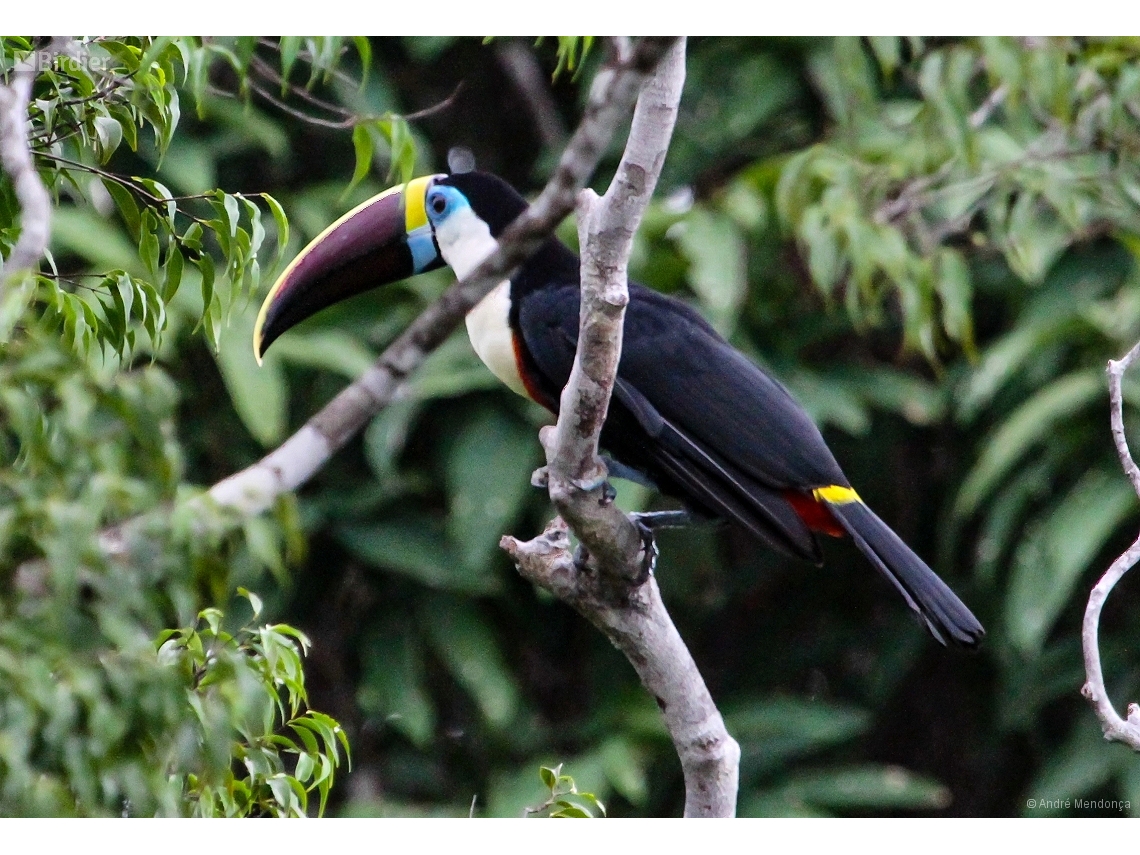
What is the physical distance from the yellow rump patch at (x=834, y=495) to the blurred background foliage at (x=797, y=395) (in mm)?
315

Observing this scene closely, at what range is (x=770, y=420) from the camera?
216 cm

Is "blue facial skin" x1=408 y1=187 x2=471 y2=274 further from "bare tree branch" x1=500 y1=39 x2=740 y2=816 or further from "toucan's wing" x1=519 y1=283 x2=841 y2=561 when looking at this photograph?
"bare tree branch" x1=500 y1=39 x2=740 y2=816

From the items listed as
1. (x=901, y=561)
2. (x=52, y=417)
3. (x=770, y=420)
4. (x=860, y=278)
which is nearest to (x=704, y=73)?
(x=860, y=278)

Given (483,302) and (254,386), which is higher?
(483,302)

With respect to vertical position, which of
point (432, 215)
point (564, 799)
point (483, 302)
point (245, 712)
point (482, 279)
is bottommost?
point (564, 799)

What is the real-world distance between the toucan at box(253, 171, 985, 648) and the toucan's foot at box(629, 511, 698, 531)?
0.02 meters

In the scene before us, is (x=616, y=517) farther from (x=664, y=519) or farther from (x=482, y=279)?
(x=482, y=279)

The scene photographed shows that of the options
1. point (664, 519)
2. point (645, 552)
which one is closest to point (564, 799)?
point (645, 552)

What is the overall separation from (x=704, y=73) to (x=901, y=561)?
1.01 meters

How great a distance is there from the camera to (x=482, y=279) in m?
1.47

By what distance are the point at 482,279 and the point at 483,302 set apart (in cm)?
77

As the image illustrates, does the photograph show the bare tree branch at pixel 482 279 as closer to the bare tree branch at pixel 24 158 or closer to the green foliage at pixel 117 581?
the green foliage at pixel 117 581

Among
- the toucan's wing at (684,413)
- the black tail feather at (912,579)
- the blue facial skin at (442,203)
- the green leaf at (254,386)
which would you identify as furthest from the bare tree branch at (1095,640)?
the green leaf at (254,386)

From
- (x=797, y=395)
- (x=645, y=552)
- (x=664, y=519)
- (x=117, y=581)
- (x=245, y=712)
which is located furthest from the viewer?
(x=797, y=395)
